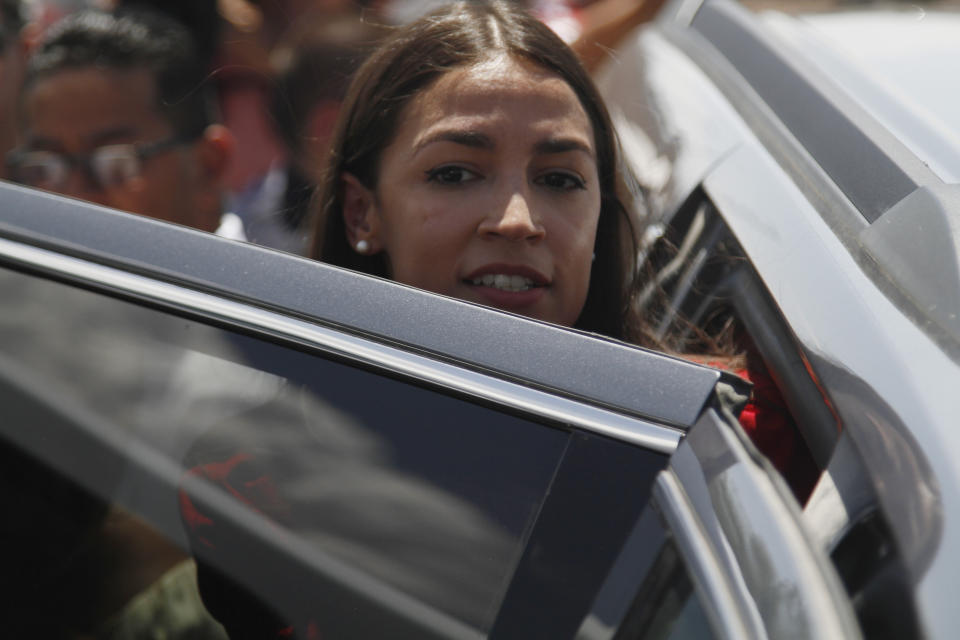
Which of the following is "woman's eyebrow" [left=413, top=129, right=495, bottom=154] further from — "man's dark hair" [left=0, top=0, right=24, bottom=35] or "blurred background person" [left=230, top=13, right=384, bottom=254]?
"man's dark hair" [left=0, top=0, right=24, bottom=35]

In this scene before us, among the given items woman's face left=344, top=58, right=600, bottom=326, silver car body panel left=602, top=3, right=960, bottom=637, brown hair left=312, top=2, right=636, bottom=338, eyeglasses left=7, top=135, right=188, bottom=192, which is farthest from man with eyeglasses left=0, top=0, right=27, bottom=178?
silver car body panel left=602, top=3, right=960, bottom=637

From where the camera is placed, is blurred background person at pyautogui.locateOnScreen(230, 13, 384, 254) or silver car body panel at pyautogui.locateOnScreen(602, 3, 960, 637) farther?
blurred background person at pyautogui.locateOnScreen(230, 13, 384, 254)

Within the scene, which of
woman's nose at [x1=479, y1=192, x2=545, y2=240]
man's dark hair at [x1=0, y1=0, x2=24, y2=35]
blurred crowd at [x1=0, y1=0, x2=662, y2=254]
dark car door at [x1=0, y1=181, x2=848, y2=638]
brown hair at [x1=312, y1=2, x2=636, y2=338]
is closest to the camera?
dark car door at [x1=0, y1=181, x2=848, y2=638]

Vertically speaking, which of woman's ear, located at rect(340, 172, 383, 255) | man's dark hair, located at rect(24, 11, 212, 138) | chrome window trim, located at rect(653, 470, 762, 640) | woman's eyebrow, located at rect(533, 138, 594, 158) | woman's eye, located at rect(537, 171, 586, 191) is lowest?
man's dark hair, located at rect(24, 11, 212, 138)

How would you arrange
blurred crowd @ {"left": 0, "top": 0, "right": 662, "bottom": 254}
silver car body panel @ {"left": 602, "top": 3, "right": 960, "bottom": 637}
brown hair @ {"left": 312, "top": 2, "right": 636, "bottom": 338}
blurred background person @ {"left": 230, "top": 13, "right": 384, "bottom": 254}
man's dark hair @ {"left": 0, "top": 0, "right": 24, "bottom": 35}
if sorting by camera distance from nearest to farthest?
silver car body panel @ {"left": 602, "top": 3, "right": 960, "bottom": 637} < brown hair @ {"left": 312, "top": 2, "right": 636, "bottom": 338} < blurred background person @ {"left": 230, "top": 13, "right": 384, "bottom": 254} < blurred crowd @ {"left": 0, "top": 0, "right": 662, "bottom": 254} < man's dark hair @ {"left": 0, "top": 0, "right": 24, "bottom": 35}

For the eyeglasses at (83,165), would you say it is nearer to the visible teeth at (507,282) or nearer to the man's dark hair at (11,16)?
the man's dark hair at (11,16)

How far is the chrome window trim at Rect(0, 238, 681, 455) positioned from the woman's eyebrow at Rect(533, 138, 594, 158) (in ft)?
2.36

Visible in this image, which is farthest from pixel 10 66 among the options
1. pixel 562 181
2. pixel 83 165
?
pixel 562 181

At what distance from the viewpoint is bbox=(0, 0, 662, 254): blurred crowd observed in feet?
9.20

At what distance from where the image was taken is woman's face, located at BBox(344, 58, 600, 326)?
5.44 feet

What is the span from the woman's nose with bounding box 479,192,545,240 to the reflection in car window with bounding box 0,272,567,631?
0.55 m

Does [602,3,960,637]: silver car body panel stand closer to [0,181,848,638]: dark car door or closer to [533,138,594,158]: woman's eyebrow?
[0,181,848,638]: dark car door

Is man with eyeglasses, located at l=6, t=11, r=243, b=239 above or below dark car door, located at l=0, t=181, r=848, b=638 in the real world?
below

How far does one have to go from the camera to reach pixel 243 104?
166 inches
